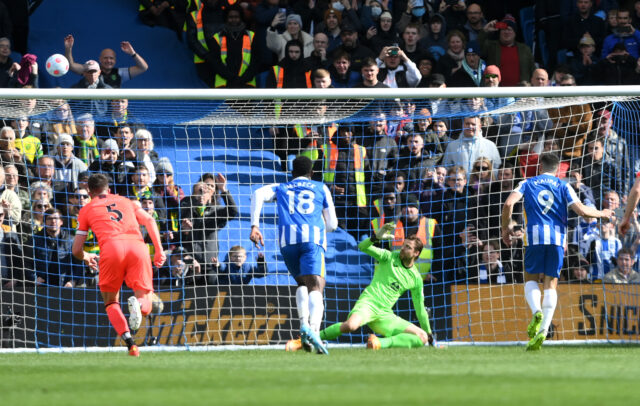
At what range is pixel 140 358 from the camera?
35.3ft

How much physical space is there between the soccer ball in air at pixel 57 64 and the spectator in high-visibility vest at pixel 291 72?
318cm

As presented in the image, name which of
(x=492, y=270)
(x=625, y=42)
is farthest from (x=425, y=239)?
(x=625, y=42)

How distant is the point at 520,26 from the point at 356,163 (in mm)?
6093

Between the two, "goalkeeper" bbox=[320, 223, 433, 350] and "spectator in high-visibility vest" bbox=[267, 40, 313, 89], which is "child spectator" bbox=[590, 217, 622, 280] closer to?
"goalkeeper" bbox=[320, 223, 433, 350]

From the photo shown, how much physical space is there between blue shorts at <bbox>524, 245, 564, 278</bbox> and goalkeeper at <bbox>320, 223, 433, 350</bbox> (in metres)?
1.57

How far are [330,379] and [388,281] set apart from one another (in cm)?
556

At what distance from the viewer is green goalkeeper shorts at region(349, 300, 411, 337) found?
43.4 feet

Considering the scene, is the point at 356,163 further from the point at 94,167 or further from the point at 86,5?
the point at 86,5

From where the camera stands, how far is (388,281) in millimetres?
13438

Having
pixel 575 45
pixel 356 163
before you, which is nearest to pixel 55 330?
pixel 356 163

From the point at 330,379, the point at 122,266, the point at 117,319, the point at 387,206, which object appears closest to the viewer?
the point at 330,379

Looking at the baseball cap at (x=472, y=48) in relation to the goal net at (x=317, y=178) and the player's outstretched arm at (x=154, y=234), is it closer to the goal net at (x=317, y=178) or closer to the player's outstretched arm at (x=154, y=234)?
the goal net at (x=317, y=178)

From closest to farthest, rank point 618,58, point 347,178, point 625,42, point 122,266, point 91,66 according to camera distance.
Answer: point 122,266, point 347,178, point 91,66, point 618,58, point 625,42

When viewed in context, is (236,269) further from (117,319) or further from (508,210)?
(508,210)
